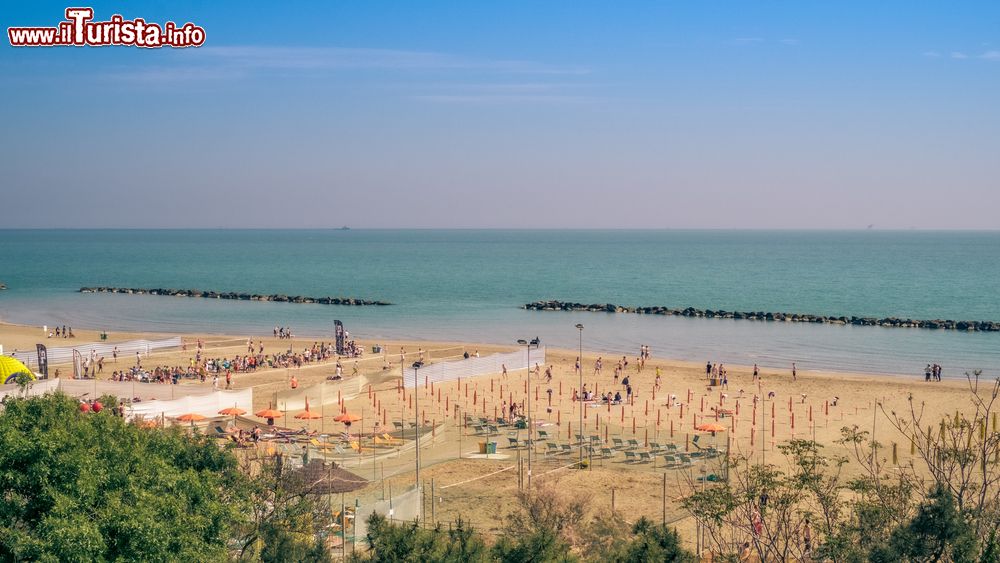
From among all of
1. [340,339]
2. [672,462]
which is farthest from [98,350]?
[672,462]

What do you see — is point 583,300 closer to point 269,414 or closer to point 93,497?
point 269,414

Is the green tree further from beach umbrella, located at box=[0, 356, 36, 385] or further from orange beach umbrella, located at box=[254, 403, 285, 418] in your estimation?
beach umbrella, located at box=[0, 356, 36, 385]

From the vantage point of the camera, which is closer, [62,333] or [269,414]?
[269,414]

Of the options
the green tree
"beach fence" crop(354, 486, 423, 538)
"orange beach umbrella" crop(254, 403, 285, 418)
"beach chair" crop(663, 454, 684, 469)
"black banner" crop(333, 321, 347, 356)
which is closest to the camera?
the green tree

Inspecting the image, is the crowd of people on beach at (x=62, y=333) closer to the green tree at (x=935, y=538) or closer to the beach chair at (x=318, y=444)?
the beach chair at (x=318, y=444)

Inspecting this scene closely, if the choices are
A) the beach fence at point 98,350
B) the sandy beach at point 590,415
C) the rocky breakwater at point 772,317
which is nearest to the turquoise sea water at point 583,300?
the rocky breakwater at point 772,317

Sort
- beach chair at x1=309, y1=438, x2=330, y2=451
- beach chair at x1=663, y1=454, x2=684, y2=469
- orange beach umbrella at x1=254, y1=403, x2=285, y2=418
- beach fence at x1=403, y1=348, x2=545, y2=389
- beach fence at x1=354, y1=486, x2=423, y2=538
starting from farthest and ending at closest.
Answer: beach fence at x1=403, y1=348, x2=545, y2=389 → orange beach umbrella at x1=254, y1=403, x2=285, y2=418 → beach chair at x1=309, y1=438, x2=330, y2=451 → beach chair at x1=663, y1=454, x2=684, y2=469 → beach fence at x1=354, y1=486, x2=423, y2=538

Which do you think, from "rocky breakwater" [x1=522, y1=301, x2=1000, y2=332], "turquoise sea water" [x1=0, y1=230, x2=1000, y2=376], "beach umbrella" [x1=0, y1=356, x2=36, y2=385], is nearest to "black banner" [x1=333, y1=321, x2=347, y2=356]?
"turquoise sea water" [x1=0, y1=230, x2=1000, y2=376]
